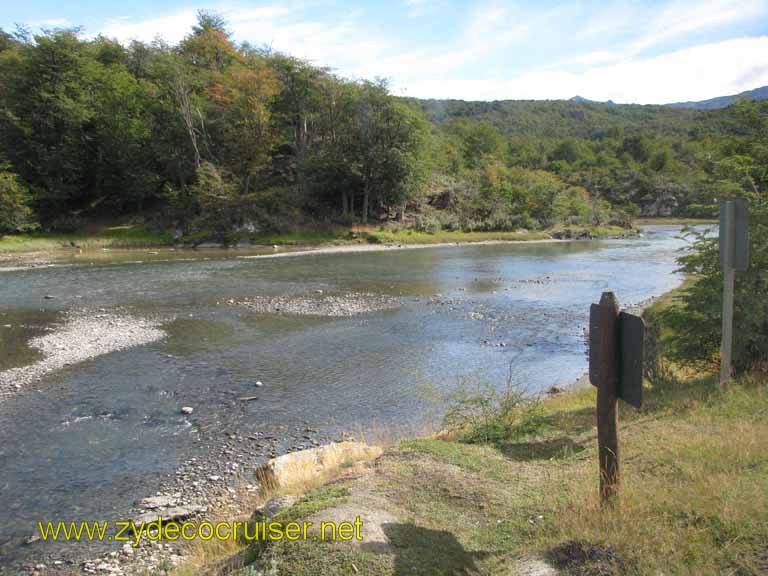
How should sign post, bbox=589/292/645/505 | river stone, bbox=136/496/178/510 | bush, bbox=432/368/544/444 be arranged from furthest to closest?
river stone, bbox=136/496/178/510
bush, bbox=432/368/544/444
sign post, bbox=589/292/645/505

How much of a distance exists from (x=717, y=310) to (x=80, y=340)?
1785 centimetres

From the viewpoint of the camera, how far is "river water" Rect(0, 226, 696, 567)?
905cm

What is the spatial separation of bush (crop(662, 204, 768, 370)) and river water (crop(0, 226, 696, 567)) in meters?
1.96

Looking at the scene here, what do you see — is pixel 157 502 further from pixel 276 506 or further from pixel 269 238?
pixel 269 238

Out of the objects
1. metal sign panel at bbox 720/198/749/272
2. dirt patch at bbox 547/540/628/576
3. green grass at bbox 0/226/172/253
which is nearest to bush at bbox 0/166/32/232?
green grass at bbox 0/226/172/253

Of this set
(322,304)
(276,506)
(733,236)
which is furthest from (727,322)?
(322,304)

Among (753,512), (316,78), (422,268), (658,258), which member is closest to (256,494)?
(753,512)

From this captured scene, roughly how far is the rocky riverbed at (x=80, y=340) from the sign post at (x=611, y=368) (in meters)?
13.1

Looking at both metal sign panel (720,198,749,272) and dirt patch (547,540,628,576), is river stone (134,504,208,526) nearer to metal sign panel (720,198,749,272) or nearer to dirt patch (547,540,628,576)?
dirt patch (547,540,628,576)

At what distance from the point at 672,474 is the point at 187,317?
1944 centimetres

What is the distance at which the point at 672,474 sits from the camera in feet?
17.4

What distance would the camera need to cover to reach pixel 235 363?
15.3 m

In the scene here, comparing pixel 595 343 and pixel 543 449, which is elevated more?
pixel 595 343

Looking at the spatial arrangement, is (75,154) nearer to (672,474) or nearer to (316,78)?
(316,78)
